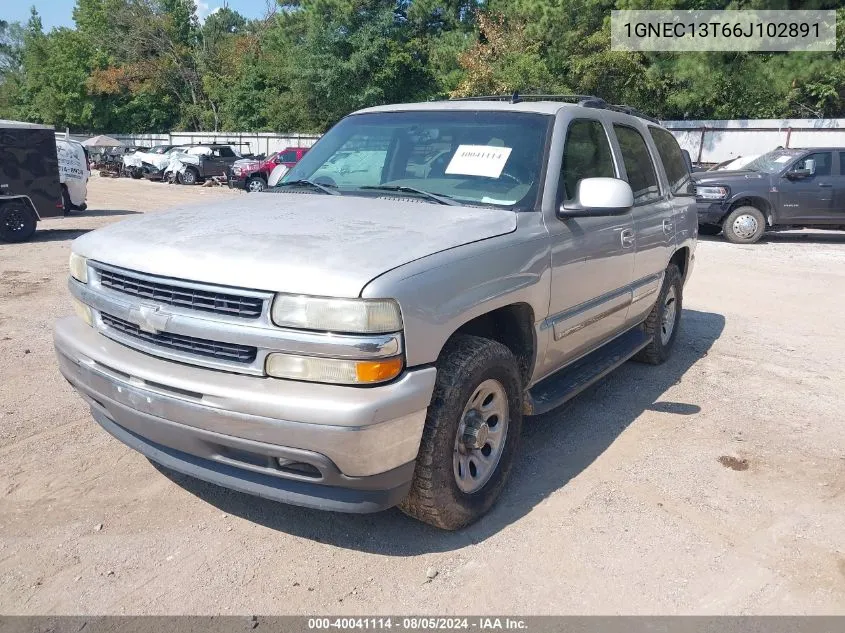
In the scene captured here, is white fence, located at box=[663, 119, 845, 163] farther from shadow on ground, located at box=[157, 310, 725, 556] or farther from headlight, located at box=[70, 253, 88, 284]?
headlight, located at box=[70, 253, 88, 284]

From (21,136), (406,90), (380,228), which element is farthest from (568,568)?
(406,90)

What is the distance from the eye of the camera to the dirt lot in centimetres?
277

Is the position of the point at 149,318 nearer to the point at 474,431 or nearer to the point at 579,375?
the point at 474,431

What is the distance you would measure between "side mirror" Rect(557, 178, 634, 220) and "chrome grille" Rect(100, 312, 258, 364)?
1.83m

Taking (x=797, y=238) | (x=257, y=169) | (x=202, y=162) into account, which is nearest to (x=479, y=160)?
(x=797, y=238)

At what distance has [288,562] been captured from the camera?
296 cm

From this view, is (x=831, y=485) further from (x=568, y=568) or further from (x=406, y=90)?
(x=406, y=90)

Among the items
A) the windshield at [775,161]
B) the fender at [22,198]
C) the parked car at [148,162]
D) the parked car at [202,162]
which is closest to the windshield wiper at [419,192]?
the fender at [22,198]

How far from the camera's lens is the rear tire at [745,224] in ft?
42.5

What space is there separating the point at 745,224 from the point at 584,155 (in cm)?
1023

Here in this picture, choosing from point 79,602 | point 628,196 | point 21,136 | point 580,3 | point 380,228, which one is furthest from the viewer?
point 580,3

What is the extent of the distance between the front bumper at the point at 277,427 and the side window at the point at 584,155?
1.69 metres

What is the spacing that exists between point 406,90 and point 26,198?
92.2 feet

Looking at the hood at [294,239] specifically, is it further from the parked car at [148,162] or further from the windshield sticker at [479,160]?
the parked car at [148,162]
